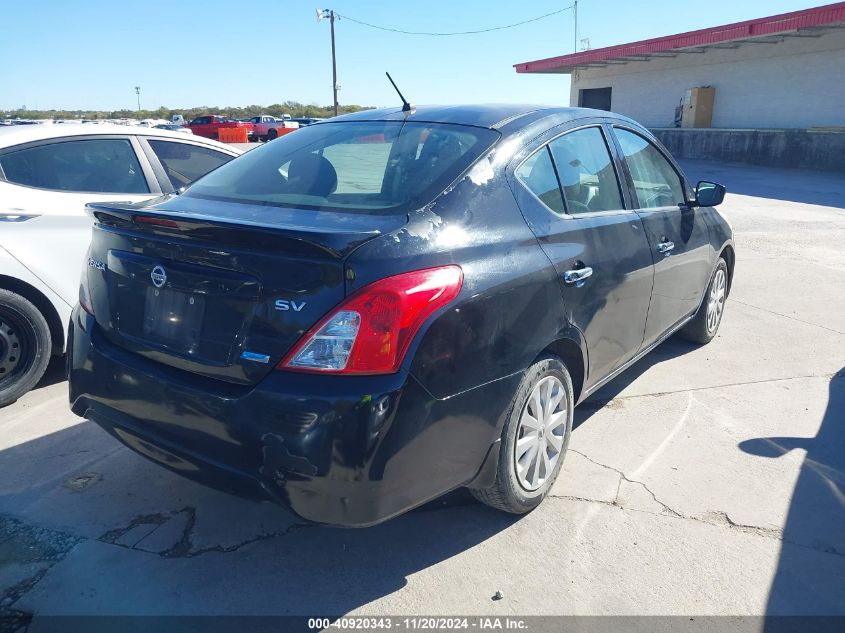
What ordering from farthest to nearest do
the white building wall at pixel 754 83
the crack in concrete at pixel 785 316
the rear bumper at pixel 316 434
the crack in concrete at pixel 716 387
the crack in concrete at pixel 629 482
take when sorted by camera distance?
1. the white building wall at pixel 754 83
2. the crack in concrete at pixel 785 316
3. the crack in concrete at pixel 716 387
4. the crack in concrete at pixel 629 482
5. the rear bumper at pixel 316 434

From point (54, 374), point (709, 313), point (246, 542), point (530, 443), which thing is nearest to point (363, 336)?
point (530, 443)

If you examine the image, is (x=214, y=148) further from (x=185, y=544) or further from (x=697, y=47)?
(x=697, y=47)

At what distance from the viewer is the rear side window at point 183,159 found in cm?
494

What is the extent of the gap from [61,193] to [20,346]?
103cm

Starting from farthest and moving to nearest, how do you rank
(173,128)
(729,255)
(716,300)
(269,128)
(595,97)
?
(269,128)
(595,97)
(173,128)
(729,255)
(716,300)

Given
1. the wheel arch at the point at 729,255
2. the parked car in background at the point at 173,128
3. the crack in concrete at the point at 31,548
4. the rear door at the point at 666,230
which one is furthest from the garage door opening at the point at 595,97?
the crack in concrete at the point at 31,548

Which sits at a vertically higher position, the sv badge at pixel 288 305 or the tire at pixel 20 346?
the sv badge at pixel 288 305

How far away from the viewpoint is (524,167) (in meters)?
2.97

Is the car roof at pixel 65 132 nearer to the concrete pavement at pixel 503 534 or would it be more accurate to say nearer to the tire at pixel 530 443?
the concrete pavement at pixel 503 534

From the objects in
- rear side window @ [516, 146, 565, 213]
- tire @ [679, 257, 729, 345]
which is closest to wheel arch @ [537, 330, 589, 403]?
rear side window @ [516, 146, 565, 213]

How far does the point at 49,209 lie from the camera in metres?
4.30

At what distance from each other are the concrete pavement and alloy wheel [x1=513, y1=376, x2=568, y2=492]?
218mm

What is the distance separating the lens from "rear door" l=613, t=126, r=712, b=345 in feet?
12.7

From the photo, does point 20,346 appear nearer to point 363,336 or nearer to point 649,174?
point 363,336
